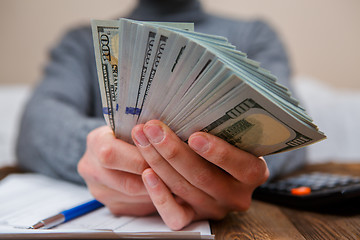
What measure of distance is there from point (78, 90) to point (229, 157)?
777 mm

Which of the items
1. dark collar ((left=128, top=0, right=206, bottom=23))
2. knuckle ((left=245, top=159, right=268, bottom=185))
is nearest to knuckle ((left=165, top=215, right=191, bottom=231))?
knuckle ((left=245, top=159, right=268, bottom=185))

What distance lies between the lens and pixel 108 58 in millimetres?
370

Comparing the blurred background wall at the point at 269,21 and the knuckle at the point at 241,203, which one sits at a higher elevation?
the blurred background wall at the point at 269,21

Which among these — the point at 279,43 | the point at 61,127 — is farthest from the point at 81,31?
the point at 279,43

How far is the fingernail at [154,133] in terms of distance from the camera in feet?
1.16

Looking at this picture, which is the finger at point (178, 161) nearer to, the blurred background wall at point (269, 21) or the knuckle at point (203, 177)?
the knuckle at point (203, 177)

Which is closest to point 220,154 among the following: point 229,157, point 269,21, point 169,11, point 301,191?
point 229,157

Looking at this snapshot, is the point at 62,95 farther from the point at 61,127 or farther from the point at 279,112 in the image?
the point at 279,112

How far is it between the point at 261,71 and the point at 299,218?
24 cm

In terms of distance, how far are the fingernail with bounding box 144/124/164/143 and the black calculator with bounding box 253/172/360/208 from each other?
27cm

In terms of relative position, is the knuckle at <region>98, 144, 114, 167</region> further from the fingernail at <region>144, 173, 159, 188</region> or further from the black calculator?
the black calculator

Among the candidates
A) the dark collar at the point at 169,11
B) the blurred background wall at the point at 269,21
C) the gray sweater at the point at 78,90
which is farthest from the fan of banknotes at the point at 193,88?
the blurred background wall at the point at 269,21

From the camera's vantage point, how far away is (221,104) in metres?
0.33

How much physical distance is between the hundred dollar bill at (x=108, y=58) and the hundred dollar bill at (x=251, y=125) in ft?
0.32
